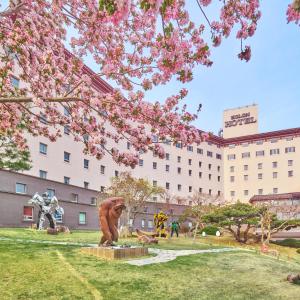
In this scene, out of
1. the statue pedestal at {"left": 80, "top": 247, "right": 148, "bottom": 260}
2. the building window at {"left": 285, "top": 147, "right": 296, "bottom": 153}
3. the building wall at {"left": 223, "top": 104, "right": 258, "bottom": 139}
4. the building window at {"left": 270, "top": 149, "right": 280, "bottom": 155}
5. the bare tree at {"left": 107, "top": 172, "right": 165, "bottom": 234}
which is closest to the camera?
the statue pedestal at {"left": 80, "top": 247, "right": 148, "bottom": 260}

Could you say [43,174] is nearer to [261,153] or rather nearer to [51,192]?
[51,192]

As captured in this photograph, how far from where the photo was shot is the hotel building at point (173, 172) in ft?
123

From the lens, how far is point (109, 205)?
16.3m

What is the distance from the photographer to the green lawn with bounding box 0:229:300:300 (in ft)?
34.4

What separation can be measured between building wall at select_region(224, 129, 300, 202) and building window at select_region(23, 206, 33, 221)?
48789 millimetres

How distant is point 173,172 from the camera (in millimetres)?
68625

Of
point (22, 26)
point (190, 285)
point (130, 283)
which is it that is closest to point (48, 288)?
point (130, 283)

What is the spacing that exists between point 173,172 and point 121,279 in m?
57.1

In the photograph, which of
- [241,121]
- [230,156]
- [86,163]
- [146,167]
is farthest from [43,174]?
[241,121]

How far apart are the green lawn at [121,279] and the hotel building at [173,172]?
21586mm

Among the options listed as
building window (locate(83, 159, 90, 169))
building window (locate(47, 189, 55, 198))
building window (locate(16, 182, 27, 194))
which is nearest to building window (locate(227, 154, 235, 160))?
building window (locate(83, 159, 90, 169))

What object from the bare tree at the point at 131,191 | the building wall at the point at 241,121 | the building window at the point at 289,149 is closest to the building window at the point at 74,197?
the bare tree at the point at 131,191

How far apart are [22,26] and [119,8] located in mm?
5943

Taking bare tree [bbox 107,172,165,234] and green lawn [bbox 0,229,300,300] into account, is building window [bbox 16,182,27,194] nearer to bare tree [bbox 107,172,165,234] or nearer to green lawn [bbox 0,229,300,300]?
bare tree [bbox 107,172,165,234]
